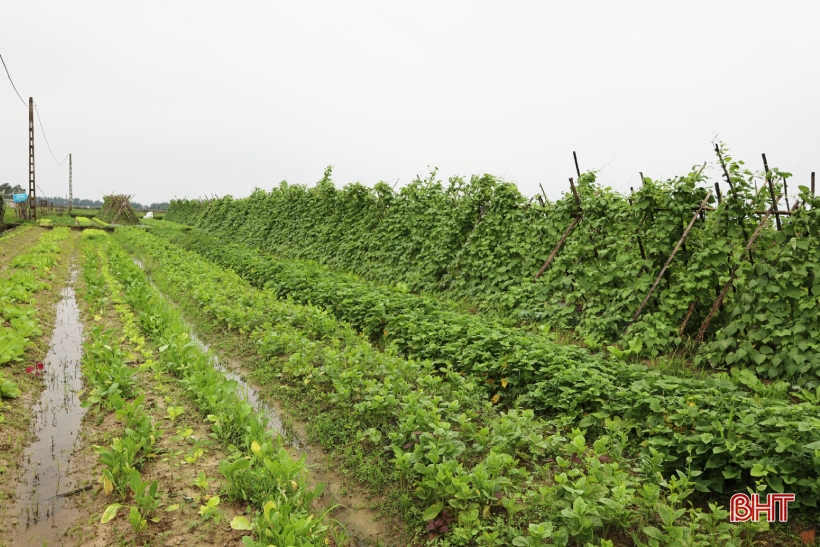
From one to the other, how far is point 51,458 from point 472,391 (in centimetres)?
409

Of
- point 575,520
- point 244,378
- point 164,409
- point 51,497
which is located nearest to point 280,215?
point 244,378

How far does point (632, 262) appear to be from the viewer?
7961 millimetres

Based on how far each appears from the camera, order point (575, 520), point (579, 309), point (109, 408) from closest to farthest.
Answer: point (575, 520) → point (109, 408) → point (579, 309)

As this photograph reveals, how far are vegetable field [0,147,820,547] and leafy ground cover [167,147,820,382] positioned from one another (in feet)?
0.13

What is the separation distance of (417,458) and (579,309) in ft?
18.1

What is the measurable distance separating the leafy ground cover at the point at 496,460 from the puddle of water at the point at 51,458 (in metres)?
2.16

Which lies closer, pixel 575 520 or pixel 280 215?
pixel 575 520

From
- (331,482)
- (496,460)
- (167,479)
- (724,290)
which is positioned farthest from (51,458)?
(724,290)

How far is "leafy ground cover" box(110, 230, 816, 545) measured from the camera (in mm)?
3340

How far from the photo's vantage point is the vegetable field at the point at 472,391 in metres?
3.52

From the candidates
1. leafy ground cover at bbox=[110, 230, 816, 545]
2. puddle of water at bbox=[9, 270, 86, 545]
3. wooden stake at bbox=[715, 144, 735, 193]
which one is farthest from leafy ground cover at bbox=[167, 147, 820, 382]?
puddle of water at bbox=[9, 270, 86, 545]

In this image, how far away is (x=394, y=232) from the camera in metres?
13.6

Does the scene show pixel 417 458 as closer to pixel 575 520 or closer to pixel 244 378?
pixel 575 520

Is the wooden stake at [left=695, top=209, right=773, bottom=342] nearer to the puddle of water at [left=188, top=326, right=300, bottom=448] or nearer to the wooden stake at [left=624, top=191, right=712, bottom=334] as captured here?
the wooden stake at [left=624, top=191, right=712, bottom=334]
